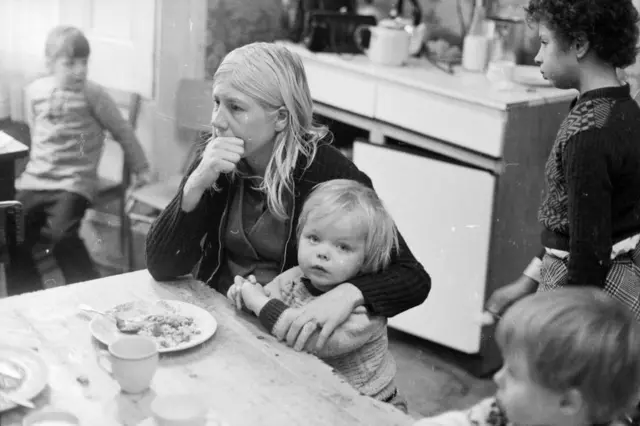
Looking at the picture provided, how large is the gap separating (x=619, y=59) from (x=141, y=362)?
118 centimetres

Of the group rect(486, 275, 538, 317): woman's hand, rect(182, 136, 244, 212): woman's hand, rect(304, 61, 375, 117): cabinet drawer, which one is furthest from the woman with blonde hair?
rect(304, 61, 375, 117): cabinet drawer

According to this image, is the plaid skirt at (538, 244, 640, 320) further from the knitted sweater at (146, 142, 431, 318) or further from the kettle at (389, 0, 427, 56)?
the kettle at (389, 0, 427, 56)

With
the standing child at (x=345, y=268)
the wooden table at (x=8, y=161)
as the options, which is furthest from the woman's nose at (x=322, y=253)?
the wooden table at (x=8, y=161)

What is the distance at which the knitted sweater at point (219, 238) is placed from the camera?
1.79 m

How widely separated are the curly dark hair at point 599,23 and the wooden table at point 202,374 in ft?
2.88

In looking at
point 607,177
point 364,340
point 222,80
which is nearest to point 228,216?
point 222,80

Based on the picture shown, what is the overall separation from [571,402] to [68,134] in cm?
247

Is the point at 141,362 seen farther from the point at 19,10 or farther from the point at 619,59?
the point at 19,10

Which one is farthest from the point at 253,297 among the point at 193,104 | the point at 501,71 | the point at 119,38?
the point at 119,38

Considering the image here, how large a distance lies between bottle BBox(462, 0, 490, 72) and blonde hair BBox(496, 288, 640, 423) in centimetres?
212

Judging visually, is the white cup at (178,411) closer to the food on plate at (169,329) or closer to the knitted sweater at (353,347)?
the food on plate at (169,329)

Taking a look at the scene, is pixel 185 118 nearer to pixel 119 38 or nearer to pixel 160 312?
pixel 119 38

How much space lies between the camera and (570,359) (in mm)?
1159

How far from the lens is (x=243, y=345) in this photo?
1627mm
